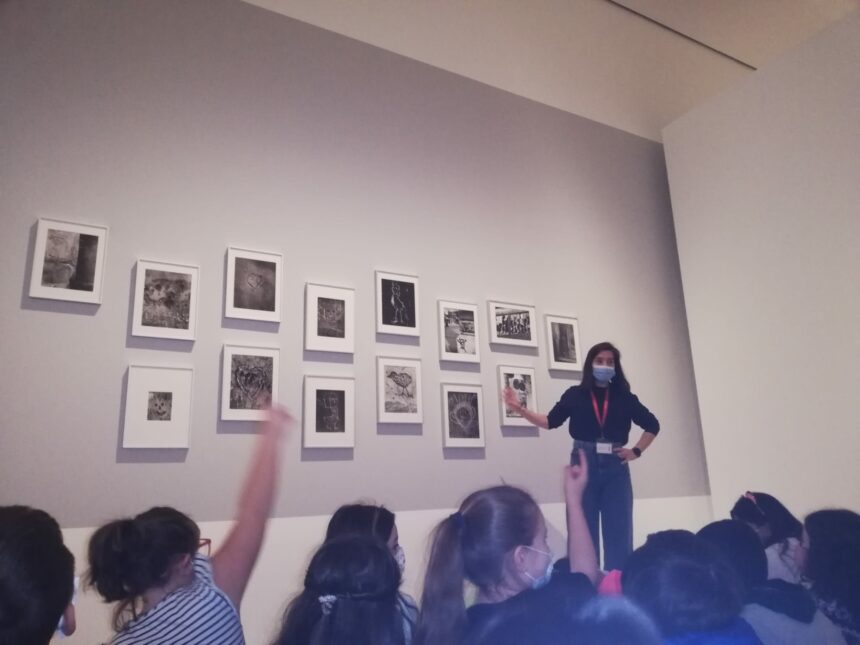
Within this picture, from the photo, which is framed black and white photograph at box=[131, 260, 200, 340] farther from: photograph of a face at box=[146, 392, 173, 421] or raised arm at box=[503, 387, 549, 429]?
raised arm at box=[503, 387, 549, 429]

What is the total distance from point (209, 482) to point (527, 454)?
78.8 inches

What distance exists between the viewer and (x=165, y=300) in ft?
11.2

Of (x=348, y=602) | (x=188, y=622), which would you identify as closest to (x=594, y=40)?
(x=348, y=602)

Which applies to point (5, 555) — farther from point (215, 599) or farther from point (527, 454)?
point (527, 454)

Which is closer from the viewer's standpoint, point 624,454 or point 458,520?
point 458,520

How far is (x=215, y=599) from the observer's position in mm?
1858

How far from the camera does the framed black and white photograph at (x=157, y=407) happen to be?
321 cm

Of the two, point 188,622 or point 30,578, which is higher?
point 30,578

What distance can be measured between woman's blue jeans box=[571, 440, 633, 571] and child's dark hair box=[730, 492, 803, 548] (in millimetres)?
668

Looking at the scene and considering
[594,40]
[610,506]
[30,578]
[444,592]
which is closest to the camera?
[30,578]

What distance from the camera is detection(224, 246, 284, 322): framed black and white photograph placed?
361 centimetres

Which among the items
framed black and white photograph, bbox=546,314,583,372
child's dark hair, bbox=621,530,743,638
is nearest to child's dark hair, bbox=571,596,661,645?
child's dark hair, bbox=621,530,743,638

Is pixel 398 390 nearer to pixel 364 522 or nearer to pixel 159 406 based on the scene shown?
pixel 159 406

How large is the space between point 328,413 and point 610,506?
186 centimetres
